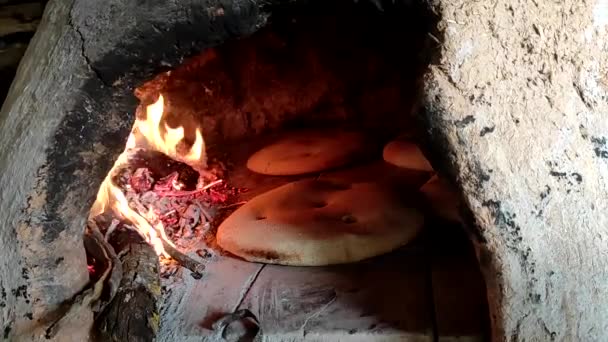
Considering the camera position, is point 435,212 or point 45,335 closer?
point 45,335

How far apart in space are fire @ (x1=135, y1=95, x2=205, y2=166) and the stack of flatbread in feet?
0.47

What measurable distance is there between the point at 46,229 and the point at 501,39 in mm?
749

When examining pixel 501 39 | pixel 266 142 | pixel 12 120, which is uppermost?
pixel 501 39

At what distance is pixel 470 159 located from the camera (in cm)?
112

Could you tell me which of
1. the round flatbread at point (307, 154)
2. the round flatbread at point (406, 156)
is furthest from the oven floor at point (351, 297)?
the round flatbread at point (307, 154)

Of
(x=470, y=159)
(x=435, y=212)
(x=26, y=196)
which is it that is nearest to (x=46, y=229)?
(x=26, y=196)

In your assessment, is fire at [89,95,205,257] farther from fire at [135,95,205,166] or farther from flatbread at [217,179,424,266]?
flatbread at [217,179,424,266]

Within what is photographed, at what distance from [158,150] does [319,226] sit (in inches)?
18.7

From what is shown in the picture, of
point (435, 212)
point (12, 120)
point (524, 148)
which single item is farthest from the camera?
point (435, 212)

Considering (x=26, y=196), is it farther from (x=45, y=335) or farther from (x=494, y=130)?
(x=494, y=130)

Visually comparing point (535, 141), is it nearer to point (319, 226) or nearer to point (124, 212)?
point (319, 226)

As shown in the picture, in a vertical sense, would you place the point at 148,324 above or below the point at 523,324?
below

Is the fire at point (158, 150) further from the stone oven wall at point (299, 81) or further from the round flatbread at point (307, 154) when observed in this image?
the round flatbread at point (307, 154)

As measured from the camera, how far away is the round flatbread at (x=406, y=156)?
1697 millimetres
